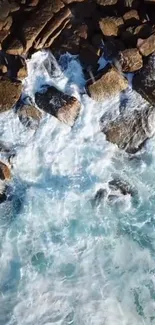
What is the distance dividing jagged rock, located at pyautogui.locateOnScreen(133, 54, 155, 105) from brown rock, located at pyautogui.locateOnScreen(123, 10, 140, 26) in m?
0.92

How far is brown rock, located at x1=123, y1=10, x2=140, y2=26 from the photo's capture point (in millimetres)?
14055

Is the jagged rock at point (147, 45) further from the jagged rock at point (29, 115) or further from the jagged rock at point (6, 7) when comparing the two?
the jagged rock at point (6, 7)

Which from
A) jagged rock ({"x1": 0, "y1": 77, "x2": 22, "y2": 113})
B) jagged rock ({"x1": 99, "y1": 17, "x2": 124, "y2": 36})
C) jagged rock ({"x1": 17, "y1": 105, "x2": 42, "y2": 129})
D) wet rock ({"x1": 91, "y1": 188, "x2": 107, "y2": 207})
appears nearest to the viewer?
wet rock ({"x1": 91, "y1": 188, "x2": 107, "y2": 207})

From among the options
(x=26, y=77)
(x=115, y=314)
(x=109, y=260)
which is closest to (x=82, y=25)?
(x=26, y=77)

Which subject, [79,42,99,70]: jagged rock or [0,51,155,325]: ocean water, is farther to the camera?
[79,42,99,70]: jagged rock

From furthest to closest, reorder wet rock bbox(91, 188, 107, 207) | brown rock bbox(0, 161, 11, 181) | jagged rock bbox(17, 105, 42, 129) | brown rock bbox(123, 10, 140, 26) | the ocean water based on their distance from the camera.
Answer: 1. brown rock bbox(123, 10, 140, 26)
2. jagged rock bbox(17, 105, 42, 129)
3. wet rock bbox(91, 188, 107, 207)
4. brown rock bbox(0, 161, 11, 181)
5. the ocean water

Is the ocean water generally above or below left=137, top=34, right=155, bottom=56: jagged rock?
below

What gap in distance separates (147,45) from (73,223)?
14.3 ft

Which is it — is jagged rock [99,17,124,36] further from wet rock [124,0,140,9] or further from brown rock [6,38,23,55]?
brown rock [6,38,23,55]

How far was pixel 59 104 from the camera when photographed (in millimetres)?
13672

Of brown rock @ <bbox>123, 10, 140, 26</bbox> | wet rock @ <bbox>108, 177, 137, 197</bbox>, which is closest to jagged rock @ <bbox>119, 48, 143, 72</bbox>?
brown rock @ <bbox>123, 10, 140, 26</bbox>

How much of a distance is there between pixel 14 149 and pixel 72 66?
7.68 ft

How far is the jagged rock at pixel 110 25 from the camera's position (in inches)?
545

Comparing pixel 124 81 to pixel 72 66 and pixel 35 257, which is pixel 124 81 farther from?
pixel 35 257
